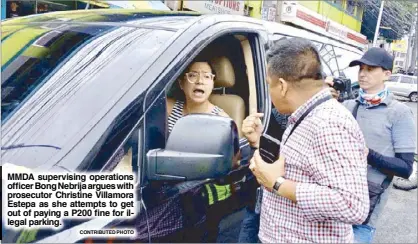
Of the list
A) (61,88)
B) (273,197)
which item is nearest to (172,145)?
(273,197)

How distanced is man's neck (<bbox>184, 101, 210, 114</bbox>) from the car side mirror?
88cm

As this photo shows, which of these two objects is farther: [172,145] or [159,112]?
[159,112]

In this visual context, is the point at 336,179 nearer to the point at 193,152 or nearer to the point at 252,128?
the point at 193,152

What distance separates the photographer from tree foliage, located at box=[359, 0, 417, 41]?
327 cm

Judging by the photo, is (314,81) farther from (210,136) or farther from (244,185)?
(244,185)

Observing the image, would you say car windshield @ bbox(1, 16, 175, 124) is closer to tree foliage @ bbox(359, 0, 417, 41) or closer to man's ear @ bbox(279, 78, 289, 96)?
man's ear @ bbox(279, 78, 289, 96)

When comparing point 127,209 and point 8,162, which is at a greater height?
point 8,162

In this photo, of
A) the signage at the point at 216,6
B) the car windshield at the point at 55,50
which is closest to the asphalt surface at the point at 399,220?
the car windshield at the point at 55,50

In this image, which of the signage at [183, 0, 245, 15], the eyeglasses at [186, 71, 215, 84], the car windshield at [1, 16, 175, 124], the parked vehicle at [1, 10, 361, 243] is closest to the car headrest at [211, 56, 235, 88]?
the eyeglasses at [186, 71, 215, 84]

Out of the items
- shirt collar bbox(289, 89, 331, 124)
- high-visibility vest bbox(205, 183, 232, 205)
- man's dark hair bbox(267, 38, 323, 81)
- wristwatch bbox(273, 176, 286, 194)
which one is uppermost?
man's dark hair bbox(267, 38, 323, 81)

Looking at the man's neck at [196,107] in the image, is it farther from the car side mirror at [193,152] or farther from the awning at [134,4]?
the awning at [134,4]

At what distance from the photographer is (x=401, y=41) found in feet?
15.7

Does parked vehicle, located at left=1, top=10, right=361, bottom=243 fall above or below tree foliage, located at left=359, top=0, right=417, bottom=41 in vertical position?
below

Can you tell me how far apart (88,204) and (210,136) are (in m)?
0.45
